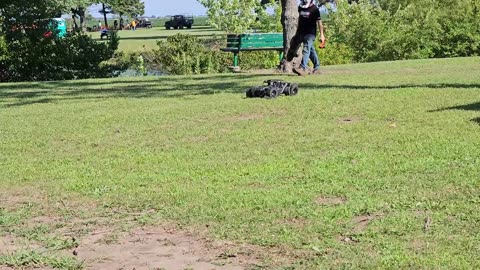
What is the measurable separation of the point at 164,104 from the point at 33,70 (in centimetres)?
1114

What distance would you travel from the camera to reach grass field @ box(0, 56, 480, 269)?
4.61 meters

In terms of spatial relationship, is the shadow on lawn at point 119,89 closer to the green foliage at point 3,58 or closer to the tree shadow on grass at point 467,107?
the green foliage at point 3,58

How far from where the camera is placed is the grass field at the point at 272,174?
4605 millimetres

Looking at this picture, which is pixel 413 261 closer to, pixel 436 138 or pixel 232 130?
pixel 436 138

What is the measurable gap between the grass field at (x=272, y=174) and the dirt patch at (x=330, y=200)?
23 millimetres

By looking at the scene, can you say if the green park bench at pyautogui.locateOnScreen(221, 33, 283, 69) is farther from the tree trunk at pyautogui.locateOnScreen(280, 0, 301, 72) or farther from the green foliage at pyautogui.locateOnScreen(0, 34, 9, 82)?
the green foliage at pyautogui.locateOnScreen(0, 34, 9, 82)

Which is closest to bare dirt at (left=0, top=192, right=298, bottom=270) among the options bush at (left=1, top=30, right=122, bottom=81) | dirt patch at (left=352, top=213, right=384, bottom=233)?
dirt patch at (left=352, top=213, right=384, bottom=233)

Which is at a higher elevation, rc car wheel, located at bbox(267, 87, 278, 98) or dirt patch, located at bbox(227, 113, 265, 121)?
rc car wheel, located at bbox(267, 87, 278, 98)

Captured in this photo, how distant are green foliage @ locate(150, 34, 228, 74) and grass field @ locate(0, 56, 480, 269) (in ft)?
35.8

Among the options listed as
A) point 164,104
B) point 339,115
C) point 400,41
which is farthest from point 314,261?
point 400,41

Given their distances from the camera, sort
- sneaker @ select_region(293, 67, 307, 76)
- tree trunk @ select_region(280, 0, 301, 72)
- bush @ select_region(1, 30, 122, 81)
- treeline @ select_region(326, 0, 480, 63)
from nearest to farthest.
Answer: sneaker @ select_region(293, 67, 307, 76)
tree trunk @ select_region(280, 0, 301, 72)
bush @ select_region(1, 30, 122, 81)
treeline @ select_region(326, 0, 480, 63)

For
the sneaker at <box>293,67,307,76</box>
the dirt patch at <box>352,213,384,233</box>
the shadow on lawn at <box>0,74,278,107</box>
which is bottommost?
the shadow on lawn at <box>0,74,278,107</box>

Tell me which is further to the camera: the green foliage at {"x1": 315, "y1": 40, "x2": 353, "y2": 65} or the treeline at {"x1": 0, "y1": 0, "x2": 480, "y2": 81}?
the green foliage at {"x1": 315, "y1": 40, "x2": 353, "y2": 65}

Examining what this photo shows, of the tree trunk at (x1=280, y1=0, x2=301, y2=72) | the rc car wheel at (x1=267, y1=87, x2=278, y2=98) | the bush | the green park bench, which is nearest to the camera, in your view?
the rc car wheel at (x1=267, y1=87, x2=278, y2=98)
